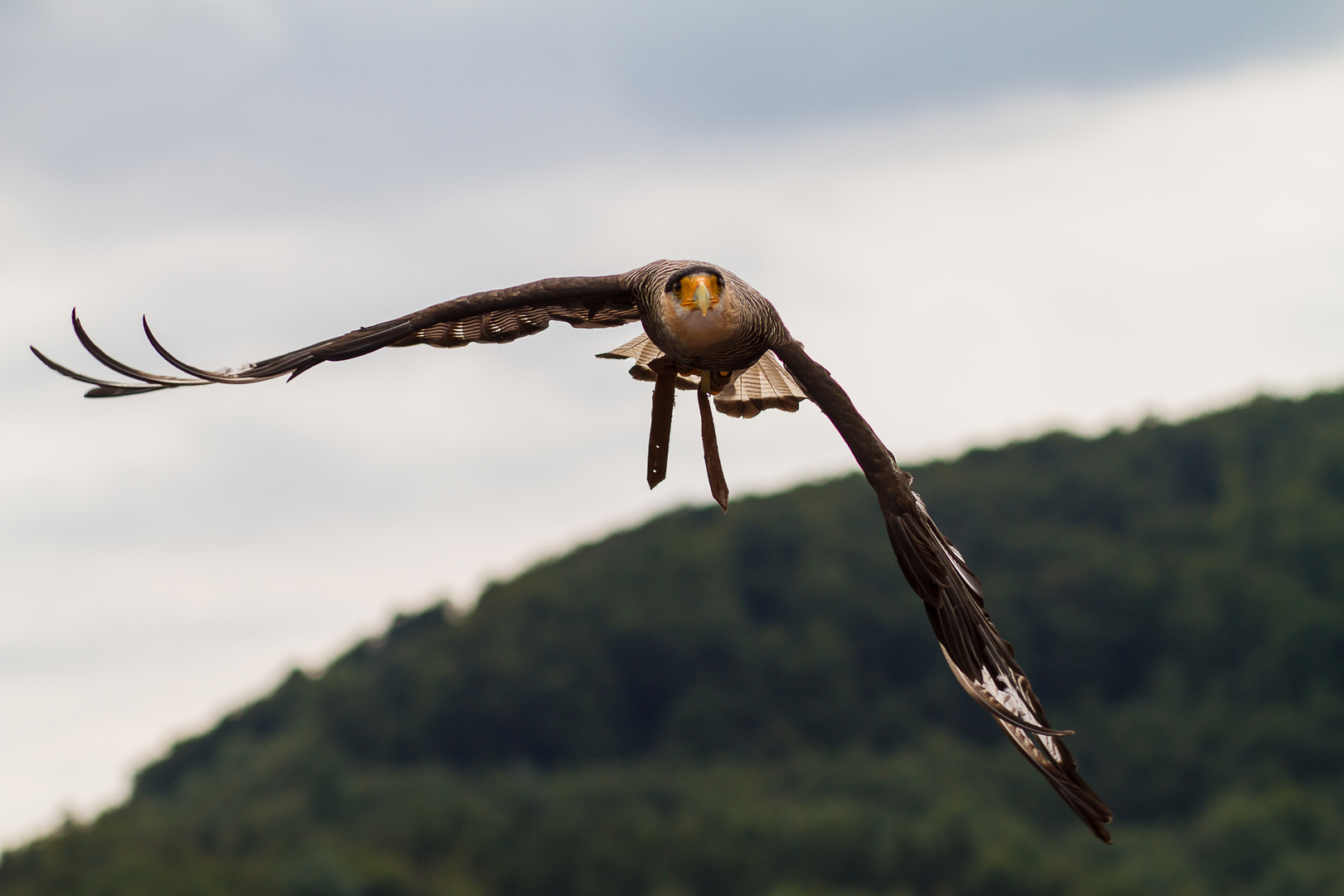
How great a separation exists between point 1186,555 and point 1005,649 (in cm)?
9541

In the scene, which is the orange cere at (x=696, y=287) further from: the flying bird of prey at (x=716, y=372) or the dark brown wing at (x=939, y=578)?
the dark brown wing at (x=939, y=578)

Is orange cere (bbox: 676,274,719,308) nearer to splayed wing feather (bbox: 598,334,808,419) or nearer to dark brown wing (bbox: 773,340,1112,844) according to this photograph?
dark brown wing (bbox: 773,340,1112,844)

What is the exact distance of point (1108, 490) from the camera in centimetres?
10738

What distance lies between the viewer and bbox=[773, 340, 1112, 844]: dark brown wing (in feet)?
30.3

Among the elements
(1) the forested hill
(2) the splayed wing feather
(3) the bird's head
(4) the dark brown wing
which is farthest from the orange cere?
(1) the forested hill

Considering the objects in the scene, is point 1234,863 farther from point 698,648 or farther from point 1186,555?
point 698,648

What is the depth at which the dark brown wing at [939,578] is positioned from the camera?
924 cm

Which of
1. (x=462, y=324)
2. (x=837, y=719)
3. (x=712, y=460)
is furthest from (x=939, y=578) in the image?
(x=837, y=719)

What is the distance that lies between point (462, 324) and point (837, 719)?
95895mm

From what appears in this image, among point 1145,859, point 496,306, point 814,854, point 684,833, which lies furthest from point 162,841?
point 496,306

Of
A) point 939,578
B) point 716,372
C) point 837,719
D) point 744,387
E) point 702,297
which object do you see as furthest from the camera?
point 837,719

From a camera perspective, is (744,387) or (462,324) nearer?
(462,324)

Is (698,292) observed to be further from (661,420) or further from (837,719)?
(837,719)

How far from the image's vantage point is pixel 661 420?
385 inches
